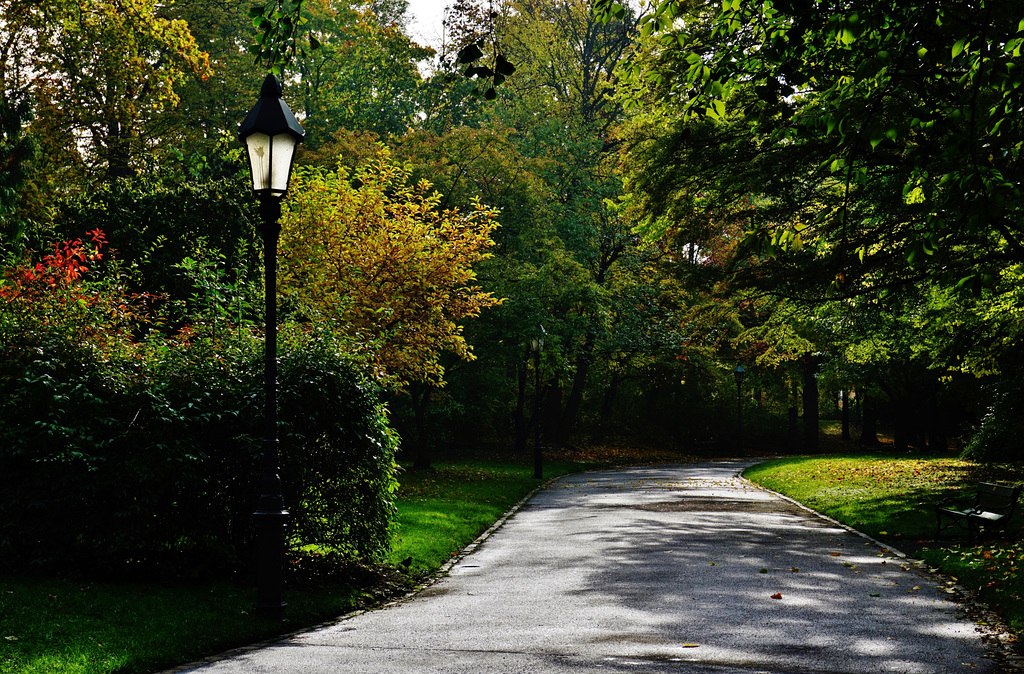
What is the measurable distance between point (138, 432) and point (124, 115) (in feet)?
61.6

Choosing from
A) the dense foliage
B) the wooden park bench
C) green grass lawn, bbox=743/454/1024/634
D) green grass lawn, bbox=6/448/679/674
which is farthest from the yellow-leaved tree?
the wooden park bench

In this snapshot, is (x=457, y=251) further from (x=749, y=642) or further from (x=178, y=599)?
(x=749, y=642)

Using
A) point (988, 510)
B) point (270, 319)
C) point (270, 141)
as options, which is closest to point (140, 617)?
point (270, 319)

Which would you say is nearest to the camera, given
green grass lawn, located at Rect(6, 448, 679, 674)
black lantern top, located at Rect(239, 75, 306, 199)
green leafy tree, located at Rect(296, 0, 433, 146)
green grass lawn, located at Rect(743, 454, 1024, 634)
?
green grass lawn, located at Rect(6, 448, 679, 674)

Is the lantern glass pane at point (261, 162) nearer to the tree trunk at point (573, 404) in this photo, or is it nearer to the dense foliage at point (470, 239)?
the dense foliage at point (470, 239)

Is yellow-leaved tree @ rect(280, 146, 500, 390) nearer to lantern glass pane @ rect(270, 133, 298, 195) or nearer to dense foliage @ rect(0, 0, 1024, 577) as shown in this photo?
dense foliage @ rect(0, 0, 1024, 577)

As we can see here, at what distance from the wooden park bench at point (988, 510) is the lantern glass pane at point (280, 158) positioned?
10.8m

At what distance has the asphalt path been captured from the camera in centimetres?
693

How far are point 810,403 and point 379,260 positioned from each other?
3313 centimetres

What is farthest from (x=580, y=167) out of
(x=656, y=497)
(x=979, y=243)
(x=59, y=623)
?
(x=59, y=623)

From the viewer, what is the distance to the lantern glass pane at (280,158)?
9.37 metres

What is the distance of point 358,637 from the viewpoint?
7988mm

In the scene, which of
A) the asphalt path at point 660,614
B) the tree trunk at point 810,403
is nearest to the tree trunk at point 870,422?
the tree trunk at point 810,403

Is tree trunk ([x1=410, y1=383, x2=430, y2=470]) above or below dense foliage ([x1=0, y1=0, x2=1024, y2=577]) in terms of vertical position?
below
